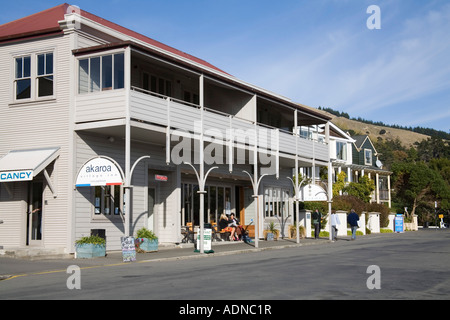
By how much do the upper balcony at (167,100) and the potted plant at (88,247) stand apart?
3.97m

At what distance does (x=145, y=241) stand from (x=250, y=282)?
10.5m

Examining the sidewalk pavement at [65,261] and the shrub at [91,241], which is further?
the shrub at [91,241]

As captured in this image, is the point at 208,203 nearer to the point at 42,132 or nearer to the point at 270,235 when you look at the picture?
the point at 270,235

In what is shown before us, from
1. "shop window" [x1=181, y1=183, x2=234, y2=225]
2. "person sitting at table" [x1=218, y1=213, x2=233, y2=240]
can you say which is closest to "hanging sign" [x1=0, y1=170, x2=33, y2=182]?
"shop window" [x1=181, y1=183, x2=234, y2=225]

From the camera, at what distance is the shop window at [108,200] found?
840 inches

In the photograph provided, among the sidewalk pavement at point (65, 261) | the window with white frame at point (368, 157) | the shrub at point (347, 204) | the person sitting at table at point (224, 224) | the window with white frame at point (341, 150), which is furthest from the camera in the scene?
the window with white frame at point (368, 157)

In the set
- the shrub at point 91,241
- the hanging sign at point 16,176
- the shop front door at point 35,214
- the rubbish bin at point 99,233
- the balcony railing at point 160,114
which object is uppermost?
the balcony railing at point 160,114

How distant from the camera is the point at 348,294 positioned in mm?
9961

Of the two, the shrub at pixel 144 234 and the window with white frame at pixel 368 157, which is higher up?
the window with white frame at pixel 368 157

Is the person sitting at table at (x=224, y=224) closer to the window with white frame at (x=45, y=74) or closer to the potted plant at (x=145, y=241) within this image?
the potted plant at (x=145, y=241)

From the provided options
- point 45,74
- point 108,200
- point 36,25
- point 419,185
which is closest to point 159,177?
point 108,200

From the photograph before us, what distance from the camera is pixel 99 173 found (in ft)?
63.2

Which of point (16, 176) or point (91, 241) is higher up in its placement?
point (16, 176)

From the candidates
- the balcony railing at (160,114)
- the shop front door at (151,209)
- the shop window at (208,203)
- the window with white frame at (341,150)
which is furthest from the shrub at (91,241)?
the window with white frame at (341,150)
